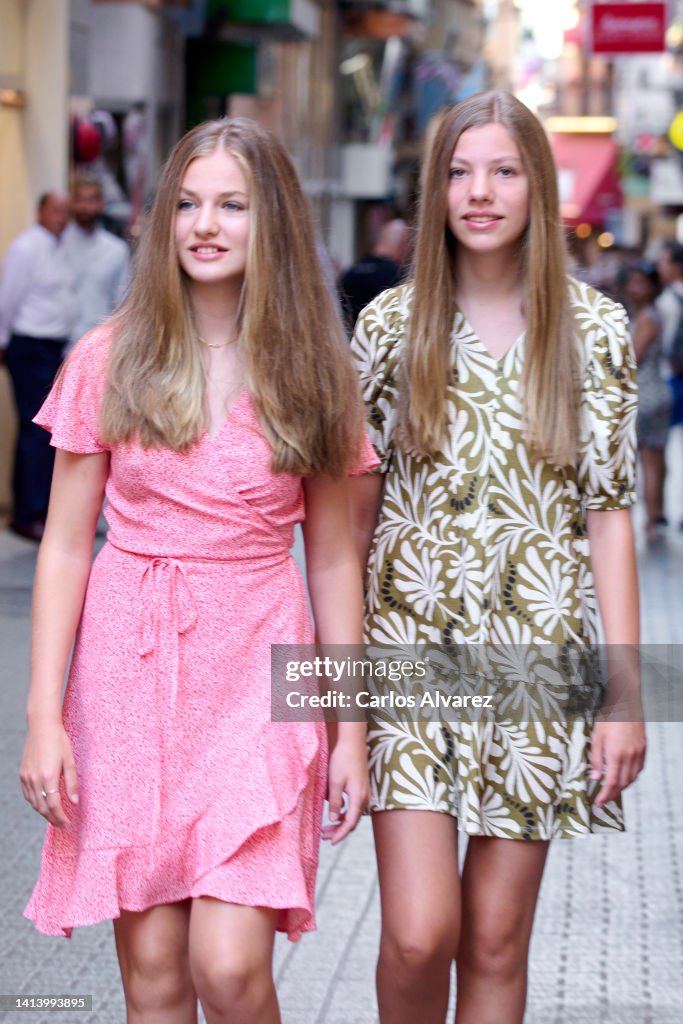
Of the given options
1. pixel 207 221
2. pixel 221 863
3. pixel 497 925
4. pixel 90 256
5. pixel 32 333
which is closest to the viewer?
pixel 221 863

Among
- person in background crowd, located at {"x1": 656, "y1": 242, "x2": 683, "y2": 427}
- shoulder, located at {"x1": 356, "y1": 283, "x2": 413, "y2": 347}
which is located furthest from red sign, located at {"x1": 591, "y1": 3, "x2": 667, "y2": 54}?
shoulder, located at {"x1": 356, "y1": 283, "x2": 413, "y2": 347}

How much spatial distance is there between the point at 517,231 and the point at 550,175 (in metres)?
0.13

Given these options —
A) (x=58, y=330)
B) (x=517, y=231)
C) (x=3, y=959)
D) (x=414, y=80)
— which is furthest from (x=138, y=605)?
(x=414, y=80)

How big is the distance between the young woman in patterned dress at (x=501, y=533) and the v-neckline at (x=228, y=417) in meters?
0.40

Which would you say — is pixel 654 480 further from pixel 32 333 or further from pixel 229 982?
pixel 229 982

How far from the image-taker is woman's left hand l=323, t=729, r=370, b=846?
10.1ft

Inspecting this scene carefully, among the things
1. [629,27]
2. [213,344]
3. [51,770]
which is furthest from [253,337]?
[629,27]

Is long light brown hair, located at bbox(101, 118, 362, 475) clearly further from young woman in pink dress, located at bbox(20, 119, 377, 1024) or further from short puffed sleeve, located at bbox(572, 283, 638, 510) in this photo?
short puffed sleeve, located at bbox(572, 283, 638, 510)

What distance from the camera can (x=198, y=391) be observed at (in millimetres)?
2955

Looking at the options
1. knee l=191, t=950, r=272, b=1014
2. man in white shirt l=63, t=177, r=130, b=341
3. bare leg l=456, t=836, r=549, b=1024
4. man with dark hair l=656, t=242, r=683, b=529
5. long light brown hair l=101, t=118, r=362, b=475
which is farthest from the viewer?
man with dark hair l=656, t=242, r=683, b=529

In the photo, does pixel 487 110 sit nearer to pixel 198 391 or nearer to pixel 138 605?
pixel 198 391

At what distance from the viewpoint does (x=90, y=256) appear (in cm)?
1248

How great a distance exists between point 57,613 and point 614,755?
3.57ft

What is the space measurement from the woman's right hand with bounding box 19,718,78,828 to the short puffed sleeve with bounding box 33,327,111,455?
1.58ft
